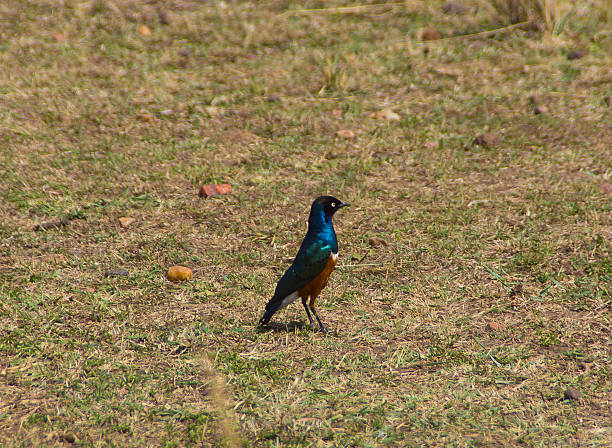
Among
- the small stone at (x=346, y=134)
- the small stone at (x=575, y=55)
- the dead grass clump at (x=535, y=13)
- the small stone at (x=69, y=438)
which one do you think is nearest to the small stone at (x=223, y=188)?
the small stone at (x=346, y=134)

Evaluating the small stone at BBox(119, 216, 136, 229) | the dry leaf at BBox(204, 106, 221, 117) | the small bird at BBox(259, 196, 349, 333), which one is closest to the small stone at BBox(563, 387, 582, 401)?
the small bird at BBox(259, 196, 349, 333)

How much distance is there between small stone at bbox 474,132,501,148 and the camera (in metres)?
7.04

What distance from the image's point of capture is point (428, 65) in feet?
28.1

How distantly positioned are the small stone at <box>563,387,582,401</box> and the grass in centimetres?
4

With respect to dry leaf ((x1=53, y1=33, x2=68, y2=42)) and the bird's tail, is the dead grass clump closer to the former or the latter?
dry leaf ((x1=53, y1=33, x2=68, y2=42))

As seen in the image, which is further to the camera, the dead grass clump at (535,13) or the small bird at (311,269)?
the dead grass clump at (535,13)

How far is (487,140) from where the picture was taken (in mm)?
7051

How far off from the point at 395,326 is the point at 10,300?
2.51 metres

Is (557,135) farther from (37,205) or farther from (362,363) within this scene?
(37,205)

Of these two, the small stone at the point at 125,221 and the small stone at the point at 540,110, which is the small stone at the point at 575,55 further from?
the small stone at the point at 125,221

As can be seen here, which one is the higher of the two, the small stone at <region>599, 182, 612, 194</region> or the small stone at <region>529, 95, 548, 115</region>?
the small stone at <region>529, 95, 548, 115</region>

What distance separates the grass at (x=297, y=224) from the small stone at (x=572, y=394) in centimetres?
4

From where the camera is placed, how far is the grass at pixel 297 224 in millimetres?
3947

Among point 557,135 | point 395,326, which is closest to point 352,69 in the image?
point 557,135
